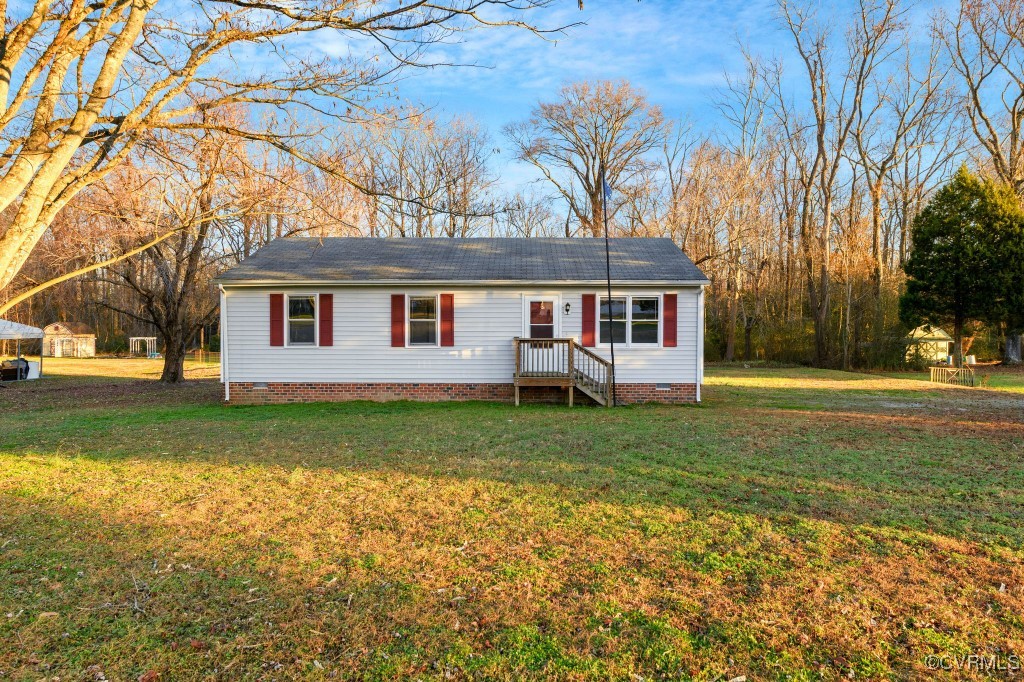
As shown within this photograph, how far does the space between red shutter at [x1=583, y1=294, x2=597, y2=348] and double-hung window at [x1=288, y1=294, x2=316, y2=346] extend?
626 cm

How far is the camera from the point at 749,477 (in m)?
6.30

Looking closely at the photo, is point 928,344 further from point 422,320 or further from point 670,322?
point 422,320

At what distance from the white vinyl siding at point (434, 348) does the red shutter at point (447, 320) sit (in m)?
0.12

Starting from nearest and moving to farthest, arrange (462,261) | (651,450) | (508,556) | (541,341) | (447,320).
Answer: (508,556), (651,450), (541,341), (447,320), (462,261)

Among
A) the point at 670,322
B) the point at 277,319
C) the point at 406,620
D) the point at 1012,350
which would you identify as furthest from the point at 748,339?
the point at 406,620

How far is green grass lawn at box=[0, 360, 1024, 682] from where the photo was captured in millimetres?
2918

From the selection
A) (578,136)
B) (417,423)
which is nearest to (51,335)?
(578,136)

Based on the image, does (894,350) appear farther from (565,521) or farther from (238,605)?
(238,605)

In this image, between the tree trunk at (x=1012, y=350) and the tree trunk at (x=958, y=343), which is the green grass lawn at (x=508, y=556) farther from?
the tree trunk at (x=1012, y=350)

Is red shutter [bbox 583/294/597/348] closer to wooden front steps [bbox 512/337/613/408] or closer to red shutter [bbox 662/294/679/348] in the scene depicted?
wooden front steps [bbox 512/337/613/408]

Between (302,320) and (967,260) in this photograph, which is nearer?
(302,320)

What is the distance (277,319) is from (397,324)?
2740 millimetres

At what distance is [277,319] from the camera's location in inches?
526

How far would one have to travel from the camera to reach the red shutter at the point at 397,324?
13438mm
